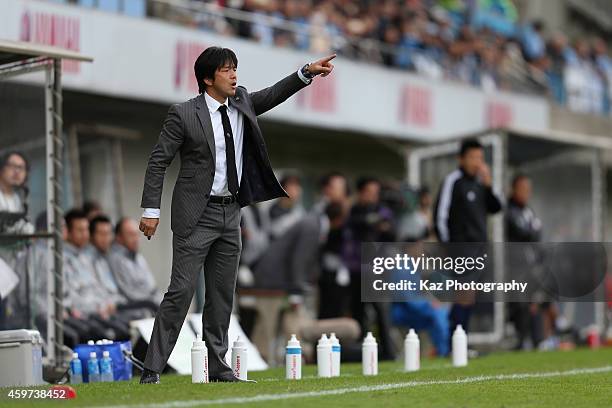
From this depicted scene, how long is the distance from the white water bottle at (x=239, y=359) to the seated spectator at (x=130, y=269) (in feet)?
16.2

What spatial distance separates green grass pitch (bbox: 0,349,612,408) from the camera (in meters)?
7.83

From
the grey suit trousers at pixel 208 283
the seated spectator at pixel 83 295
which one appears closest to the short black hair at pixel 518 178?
the seated spectator at pixel 83 295

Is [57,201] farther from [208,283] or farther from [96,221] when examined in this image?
[208,283]

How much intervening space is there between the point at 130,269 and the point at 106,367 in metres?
3.79

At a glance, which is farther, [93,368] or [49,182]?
[49,182]

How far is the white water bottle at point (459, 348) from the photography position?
40.7 feet

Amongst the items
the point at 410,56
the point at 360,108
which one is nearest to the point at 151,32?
the point at 360,108

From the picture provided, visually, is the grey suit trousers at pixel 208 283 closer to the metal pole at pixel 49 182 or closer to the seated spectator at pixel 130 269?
the metal pole at pixel 49 182

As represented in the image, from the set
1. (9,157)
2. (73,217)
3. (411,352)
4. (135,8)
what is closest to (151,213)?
(411,352)

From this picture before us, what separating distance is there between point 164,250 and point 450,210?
21.2 feet

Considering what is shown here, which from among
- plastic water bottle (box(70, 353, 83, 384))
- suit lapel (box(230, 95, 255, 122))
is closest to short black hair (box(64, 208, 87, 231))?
plastic water bottle (box(70, 353, 83, 384))

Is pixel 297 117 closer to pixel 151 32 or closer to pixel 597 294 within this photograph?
pixel 151 32

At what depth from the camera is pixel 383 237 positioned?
1625 centimetres

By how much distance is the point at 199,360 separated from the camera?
30.2 feet
